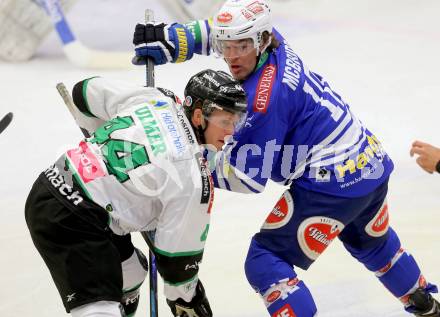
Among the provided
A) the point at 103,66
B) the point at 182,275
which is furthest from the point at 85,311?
the point at 103,66

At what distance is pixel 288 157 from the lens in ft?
9.70

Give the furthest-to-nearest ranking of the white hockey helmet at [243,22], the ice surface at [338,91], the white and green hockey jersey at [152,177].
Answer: the ice surface at [338,91] → the white hockey helmet at [243,22] → the white and green hockey jersey at [152,177]

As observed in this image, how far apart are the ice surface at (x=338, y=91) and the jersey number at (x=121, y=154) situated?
1.47 ft

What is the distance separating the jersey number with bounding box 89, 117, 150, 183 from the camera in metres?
2.39

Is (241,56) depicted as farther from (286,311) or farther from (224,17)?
(286,311)

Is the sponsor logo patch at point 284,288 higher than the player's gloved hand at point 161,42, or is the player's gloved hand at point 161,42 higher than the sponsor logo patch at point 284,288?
the player's gloved hand at point 161,42

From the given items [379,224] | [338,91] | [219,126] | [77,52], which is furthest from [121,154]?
[77,52]

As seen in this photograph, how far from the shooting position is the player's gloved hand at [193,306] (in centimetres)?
276

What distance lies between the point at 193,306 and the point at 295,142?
0.67m

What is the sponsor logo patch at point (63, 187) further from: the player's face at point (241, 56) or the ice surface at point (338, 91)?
the player's face at point (241, 56)

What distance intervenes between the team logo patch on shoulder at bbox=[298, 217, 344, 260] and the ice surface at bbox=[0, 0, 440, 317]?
0.58 meters

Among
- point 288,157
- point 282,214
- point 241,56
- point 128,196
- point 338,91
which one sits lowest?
point 338,91

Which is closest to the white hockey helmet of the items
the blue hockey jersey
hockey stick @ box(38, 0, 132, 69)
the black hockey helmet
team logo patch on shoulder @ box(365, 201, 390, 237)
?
the blue hockey jersey

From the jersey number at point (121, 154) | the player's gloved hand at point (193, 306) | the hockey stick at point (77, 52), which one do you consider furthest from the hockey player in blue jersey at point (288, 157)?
the hockey stick at point (77, 52)
